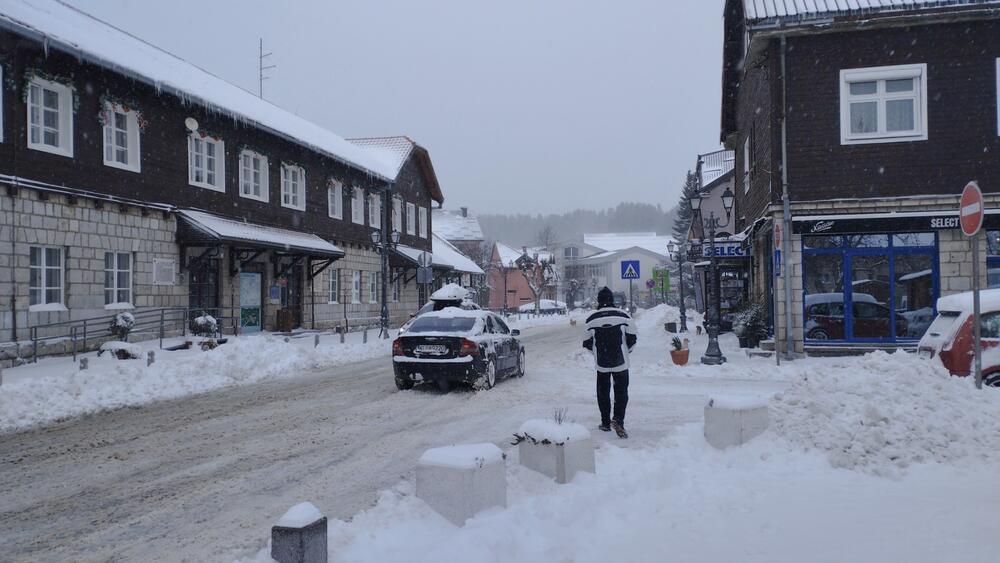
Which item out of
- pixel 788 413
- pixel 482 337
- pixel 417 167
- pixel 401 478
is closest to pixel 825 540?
pixel 788 413

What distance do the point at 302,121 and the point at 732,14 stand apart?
17.7m

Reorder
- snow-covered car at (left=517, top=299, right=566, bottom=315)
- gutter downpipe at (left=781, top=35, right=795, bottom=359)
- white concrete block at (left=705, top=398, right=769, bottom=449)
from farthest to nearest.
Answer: snow-covered car at (left=517, top=299, right=566, bottom=315), gutter downpipe at (left=781, top=35, right=795, bottom=359), white concrete block at (left=705, top=398, right=769, bottom=449)

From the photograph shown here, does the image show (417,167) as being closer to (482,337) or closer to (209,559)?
(482,337)

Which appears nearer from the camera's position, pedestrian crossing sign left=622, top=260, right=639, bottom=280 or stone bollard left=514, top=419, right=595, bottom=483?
stone bollard left=514, top=419, right=595, bottom=483

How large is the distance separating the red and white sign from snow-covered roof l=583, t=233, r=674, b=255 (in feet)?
291

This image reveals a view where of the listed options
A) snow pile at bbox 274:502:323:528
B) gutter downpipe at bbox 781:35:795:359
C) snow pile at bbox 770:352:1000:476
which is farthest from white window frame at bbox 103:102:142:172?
snow pile at bbox 770:352:1000:476

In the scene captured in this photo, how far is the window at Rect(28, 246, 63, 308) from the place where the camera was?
15172 mm

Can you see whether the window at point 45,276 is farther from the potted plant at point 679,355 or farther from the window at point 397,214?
the window at point 397,214

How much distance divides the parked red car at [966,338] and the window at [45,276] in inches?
674

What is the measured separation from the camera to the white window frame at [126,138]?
674 inches

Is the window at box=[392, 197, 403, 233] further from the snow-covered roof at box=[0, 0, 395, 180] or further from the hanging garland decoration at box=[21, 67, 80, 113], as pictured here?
the hanging garland decoration at box=[21, 67, 80, 113]

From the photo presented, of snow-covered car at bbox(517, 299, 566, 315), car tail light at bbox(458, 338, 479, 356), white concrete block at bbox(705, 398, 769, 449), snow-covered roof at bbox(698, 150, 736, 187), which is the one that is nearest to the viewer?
white concrete block at bbox(705, 398, 769, 449)

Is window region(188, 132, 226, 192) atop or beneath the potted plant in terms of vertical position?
atop

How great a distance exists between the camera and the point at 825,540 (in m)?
4.82
